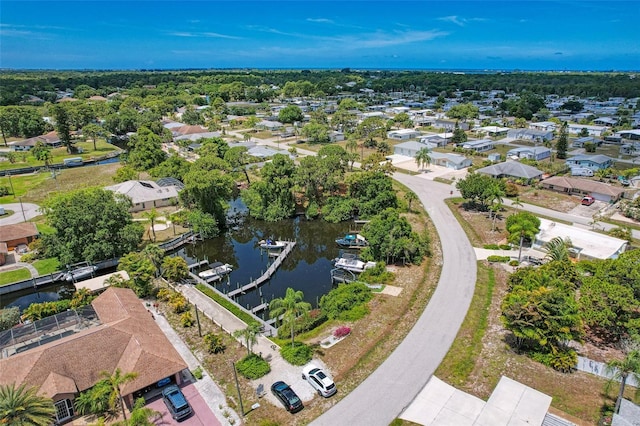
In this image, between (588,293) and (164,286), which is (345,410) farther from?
(164,286)

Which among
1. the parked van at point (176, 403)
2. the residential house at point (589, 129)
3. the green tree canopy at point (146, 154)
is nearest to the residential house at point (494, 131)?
the residential house at point (589, 129)

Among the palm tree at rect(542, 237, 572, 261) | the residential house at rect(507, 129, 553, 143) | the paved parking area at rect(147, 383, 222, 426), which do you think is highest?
the residential house at rect(507, 129, 553, 143)

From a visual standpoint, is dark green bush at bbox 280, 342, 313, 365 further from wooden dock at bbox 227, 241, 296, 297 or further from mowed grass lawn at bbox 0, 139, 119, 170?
mowed grass lawn at bbox 0, 139, 119, 170

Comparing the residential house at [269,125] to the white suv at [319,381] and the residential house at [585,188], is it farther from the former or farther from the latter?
the white suv at [319,381]

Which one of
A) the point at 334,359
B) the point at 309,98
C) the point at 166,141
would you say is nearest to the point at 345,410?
the point at 334,359

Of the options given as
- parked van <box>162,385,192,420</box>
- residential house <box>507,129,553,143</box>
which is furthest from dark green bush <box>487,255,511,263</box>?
residential house <box>507,129,553,143</box>

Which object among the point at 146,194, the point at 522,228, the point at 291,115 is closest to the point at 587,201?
the point at 522,228

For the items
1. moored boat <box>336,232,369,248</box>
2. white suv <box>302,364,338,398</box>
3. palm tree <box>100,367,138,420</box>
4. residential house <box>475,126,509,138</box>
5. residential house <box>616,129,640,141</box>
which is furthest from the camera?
residential house <box>475,126,509,138</box>

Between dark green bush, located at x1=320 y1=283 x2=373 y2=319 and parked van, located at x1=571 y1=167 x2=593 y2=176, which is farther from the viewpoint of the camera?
parked van, located at x1=571 y1=167 x2=593 y2=176
